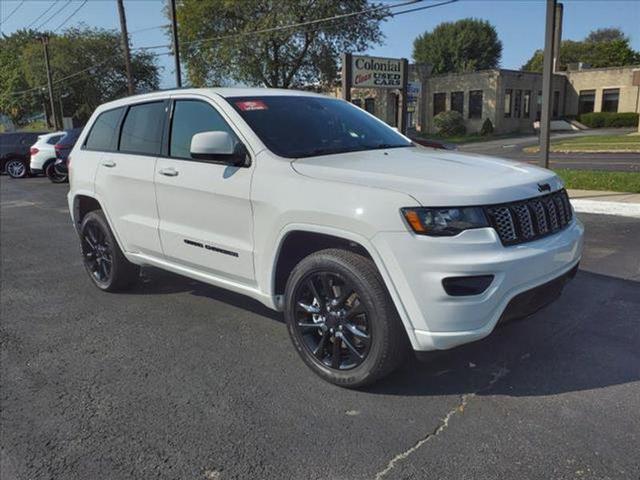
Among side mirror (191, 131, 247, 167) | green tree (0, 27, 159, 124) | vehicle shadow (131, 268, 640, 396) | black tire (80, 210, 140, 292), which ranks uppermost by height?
green tree (0, 27, 159, 124)

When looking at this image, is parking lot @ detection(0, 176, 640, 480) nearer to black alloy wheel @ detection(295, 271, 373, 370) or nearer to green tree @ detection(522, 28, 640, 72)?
black alloy wheel @ detection(295, 271, 373, 370)

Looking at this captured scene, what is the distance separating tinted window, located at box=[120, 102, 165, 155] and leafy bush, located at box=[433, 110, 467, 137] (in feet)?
120

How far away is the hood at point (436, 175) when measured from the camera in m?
2.91

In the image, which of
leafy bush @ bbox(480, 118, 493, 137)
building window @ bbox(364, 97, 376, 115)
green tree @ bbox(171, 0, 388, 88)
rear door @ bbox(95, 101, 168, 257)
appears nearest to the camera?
rear door @ bbox(95, 101, 168, 257)

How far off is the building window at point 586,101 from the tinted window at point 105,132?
4586 cm

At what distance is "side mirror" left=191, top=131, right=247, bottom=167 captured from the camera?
3570 mm

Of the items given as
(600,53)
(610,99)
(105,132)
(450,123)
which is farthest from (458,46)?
(105,132)

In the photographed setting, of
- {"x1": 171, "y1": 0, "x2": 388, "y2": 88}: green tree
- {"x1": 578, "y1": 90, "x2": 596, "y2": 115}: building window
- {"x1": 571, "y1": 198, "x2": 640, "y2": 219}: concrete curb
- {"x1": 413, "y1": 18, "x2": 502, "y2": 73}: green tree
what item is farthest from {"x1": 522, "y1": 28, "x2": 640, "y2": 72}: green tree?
{"x1": 571, "y1": 198, "x2": 640, "y2": 219}: concrete curb

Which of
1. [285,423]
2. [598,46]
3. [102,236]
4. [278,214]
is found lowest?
[285,423]

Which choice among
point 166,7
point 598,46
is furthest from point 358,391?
point 598,46

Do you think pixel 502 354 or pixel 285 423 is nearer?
pixel 285 423

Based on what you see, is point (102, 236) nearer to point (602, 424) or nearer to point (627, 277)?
point (602, 424)

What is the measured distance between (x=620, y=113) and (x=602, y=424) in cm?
4332

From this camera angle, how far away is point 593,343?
390cm
